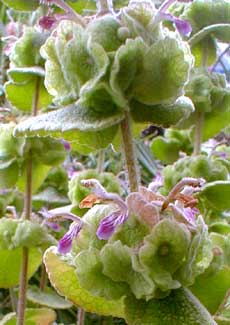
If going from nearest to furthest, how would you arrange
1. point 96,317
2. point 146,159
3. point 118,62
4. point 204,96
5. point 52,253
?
point 118,62
point 52,253
point 204,96
point 96,317
point 146,159

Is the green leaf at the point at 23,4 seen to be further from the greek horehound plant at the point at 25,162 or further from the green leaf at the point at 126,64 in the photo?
the green leaf at the point at 126,64

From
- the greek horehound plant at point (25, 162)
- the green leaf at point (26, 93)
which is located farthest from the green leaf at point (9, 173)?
the green leaf at point (26, 93)

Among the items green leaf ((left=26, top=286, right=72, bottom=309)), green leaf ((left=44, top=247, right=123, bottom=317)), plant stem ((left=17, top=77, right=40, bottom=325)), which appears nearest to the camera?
green leaf ((left=44, top=247, right=123, bottom=317))

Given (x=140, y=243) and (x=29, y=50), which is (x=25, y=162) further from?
(x=140, y=243)

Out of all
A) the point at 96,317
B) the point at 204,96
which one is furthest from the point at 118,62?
the point at 96,317

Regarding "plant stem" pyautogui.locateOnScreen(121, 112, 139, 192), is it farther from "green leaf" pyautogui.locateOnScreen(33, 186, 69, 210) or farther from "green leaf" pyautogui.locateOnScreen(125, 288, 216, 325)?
"green leaf" pyautogui.locateOnScreen(33, 186, 69, 210)

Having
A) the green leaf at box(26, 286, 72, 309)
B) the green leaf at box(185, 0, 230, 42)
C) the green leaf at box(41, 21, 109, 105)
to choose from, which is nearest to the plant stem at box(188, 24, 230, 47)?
the green leaf at box(185, 0, 230, 42)

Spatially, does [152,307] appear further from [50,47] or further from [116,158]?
[116,158]

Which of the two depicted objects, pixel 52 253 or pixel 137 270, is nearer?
pixel 137 270
